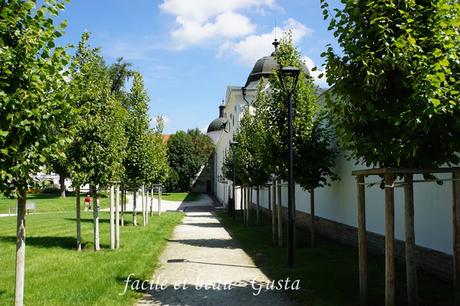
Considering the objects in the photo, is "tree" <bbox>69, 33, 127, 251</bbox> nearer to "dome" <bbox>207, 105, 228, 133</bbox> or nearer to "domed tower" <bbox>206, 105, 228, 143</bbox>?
"dome" <bbox>207, 105, 228, 133</bbox>

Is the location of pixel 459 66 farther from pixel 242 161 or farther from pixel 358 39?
pixel 242 161

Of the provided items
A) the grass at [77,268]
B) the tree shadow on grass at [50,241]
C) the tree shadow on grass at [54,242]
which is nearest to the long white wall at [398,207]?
the grass at [77,268]

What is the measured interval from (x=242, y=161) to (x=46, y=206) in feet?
86.9

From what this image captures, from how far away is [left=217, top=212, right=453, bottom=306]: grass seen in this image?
7.43m

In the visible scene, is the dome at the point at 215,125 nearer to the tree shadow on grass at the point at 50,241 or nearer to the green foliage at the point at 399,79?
the tree shadow on grass at the point at 50,241

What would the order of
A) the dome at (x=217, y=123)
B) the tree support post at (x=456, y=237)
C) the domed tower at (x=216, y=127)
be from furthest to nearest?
1. the domed tower at (x=216, y=127)
2. the dome at (x=217, y=123)
3. the tree support post at (x=456, y=237)

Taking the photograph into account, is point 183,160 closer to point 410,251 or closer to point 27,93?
point 410,251

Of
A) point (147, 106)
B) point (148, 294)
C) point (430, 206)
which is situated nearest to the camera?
point (148, 294)

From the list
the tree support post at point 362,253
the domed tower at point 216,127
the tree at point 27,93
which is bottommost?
the tree support post at point 362,253

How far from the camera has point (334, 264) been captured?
10422 millimetres

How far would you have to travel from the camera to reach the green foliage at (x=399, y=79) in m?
5.68

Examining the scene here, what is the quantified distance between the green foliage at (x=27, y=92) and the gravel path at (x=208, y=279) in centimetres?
329

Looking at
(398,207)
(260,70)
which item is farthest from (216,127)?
(398,207)

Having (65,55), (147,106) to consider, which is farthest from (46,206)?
(65,55)
